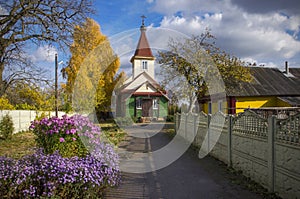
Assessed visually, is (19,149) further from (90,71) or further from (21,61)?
(90,71)

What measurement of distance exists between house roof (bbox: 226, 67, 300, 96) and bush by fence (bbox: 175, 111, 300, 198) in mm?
13101

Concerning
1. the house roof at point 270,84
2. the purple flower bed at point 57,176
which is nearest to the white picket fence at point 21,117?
the purple flower bed at point 57,176

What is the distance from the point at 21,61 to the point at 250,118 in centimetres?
1082

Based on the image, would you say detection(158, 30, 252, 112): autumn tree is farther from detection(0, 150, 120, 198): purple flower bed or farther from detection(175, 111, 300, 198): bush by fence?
detection(0, 150, 120, 198): purple flower bed

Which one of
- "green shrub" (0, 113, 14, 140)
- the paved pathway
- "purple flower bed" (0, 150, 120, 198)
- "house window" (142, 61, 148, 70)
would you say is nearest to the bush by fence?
the paved pathway

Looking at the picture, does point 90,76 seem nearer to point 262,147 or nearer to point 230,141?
point 230,141

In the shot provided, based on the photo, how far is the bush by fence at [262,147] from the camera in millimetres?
4242

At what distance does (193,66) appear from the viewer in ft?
51.8

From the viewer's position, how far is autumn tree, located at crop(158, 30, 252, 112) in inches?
628

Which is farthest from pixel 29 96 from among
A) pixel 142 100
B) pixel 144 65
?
pixel 144 65

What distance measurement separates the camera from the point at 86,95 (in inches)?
907

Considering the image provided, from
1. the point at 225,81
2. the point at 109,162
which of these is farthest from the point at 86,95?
the point at 109,162

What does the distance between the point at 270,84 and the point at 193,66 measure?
1083 centimetres

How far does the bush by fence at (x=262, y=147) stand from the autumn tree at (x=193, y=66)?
755 cm
